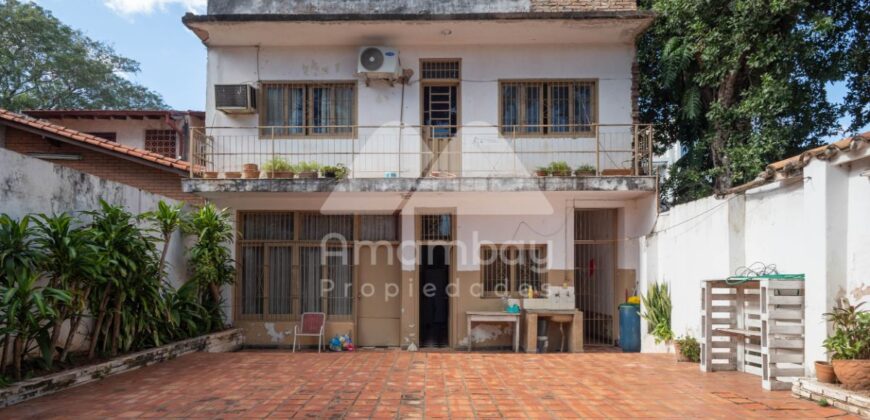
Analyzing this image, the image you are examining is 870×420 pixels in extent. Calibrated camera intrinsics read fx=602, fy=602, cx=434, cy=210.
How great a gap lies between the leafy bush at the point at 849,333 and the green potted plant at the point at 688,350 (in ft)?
8.35

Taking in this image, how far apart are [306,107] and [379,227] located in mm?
2641

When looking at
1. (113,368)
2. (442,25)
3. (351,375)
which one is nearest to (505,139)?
(442,25)

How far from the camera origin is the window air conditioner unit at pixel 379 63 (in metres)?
10.7

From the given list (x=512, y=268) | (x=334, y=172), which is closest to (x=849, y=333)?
(x=512, y=268)

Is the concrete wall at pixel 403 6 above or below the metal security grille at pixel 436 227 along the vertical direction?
above

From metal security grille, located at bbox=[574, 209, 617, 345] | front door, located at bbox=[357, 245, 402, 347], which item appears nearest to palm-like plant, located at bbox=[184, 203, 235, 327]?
front door, located at bbox=[357, 245, 402, 347]

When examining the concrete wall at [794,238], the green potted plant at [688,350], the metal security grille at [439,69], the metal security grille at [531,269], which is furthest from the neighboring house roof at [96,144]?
the green potted plant at [688,350]

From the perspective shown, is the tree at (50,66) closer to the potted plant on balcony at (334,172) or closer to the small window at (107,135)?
the small window at (107,135)

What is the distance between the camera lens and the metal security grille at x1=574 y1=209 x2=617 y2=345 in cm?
1147

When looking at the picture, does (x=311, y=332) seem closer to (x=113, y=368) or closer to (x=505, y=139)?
(x=113, y=368)

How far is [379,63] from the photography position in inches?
422

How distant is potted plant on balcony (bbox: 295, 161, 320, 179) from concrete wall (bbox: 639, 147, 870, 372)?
5877 millimetres

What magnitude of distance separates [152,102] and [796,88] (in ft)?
79.3

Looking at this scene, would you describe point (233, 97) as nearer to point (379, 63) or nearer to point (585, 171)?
point (379, 63)
